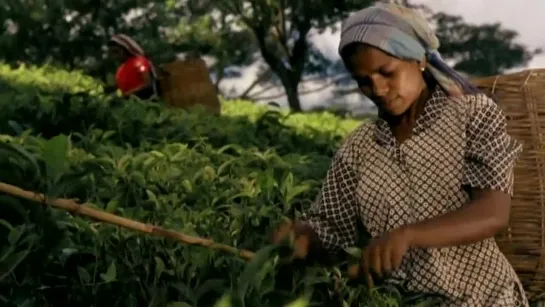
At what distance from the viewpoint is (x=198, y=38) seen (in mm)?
30328

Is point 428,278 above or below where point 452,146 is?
below

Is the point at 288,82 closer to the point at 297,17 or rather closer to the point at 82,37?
the point at 297,17

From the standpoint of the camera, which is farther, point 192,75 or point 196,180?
point 192,75

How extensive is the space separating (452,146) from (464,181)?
10 centimetres

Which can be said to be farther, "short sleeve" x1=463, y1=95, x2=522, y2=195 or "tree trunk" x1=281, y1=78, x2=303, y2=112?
"tree trunk" x1=281, y1=78, x2=303, y2=112

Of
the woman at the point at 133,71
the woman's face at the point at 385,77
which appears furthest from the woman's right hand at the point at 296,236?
the woman at the point at 133,71

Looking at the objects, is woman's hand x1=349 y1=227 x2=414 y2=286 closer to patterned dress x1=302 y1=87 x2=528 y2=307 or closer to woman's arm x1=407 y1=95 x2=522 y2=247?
woman's arm x1=407 y1=95 x2=522 y2=247

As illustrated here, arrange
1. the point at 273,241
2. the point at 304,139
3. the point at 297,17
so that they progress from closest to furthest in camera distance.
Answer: the point at 273,241 < the point at 304,139 < the point at 297,17

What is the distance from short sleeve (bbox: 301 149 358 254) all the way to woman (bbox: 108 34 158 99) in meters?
7.27

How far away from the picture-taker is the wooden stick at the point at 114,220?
253 centimetres

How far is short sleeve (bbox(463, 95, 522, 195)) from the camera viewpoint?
3070 mm

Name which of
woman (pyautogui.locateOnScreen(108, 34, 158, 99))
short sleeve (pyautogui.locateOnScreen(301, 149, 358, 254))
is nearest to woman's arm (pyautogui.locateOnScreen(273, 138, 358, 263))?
short sleeve (pyautogui.locateOnScreen(301, 149, 358, 254))

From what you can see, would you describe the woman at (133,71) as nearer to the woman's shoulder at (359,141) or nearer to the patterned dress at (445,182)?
the woman's shoulder at (359,141)

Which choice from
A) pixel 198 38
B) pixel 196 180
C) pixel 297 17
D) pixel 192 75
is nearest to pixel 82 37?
pixel 198 38
